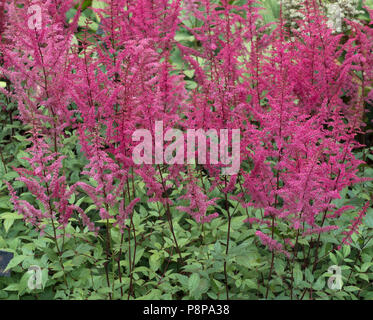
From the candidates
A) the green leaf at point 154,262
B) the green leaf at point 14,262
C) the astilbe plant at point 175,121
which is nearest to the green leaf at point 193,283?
the astilbe plant at point 175,121

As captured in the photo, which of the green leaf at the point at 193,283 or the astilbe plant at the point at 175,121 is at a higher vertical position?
the astilbe plant at the point at 175,121

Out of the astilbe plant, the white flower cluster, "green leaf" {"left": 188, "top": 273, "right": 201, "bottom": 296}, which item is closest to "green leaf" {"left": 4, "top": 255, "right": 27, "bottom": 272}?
the astilbe plant

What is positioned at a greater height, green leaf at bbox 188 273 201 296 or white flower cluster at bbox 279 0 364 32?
white flower cluster at bbox 279 0 364 32

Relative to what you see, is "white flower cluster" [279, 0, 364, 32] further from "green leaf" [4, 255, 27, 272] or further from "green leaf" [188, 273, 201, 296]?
"green leaf" [4, 255, 27, 272]

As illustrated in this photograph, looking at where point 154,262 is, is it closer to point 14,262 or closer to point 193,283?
point 193,283

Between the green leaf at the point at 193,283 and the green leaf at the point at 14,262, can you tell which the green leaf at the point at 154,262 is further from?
the green leaf at the point at 14,262

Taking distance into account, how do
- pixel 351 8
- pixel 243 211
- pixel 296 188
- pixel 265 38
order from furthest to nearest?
1. pixel 351 8
2. pixel 265 38
3. pixel 243 211
4. pixel 296 188

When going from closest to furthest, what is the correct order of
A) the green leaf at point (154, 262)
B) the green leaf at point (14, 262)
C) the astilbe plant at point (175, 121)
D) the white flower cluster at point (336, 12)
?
the astilbe plant at point (175, 121) < the green leaf at point (14, 262) < the green leaf at point (154, 262) < the white flower cluster at point (336, 12)

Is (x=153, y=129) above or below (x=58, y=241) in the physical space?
above

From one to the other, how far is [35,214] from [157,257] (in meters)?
0.73

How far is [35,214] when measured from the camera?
7.71 feet

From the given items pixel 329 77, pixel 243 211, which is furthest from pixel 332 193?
pixel 329 77

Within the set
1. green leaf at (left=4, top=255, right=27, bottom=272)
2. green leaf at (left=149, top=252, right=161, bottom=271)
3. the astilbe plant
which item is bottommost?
green leaf at (left=149, top=252, right=161, bottom=271)
